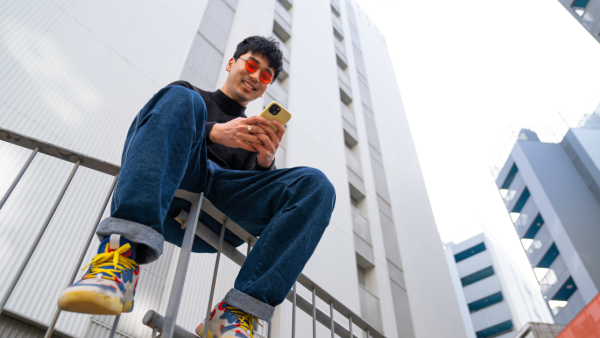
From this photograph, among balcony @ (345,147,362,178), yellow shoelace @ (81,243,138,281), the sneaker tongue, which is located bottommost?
balcony @ (345,147,362,178)

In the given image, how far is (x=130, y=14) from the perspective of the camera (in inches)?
250

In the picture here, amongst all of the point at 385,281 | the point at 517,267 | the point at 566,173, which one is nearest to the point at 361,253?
the point at 385,281

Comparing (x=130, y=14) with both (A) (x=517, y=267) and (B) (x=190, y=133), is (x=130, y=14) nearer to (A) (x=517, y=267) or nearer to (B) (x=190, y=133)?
(B) (x=190, y=133)

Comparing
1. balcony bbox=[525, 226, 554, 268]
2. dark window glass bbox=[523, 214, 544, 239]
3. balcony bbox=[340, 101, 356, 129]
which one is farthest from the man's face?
dark window glass bbox=[523, 214, 544, 239]

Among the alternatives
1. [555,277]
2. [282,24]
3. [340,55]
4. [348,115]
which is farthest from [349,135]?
[555,277]

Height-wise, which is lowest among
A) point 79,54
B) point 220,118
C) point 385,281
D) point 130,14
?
point 385,281

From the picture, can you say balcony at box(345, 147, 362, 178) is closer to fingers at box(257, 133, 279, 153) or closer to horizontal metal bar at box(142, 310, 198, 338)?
fingers at box(257, 133, 279, 153)

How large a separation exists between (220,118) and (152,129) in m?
0.84

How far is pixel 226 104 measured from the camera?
91.0 inches

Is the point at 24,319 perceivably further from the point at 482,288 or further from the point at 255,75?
the point at 482,288

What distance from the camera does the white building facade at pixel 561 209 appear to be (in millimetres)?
23859

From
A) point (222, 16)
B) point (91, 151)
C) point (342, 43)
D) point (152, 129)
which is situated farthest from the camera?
point (342, 43)

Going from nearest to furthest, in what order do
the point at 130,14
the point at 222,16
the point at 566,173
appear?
the point at 130,14, the point at 222,16, the point at 566,173

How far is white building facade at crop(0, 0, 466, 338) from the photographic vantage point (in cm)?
382
